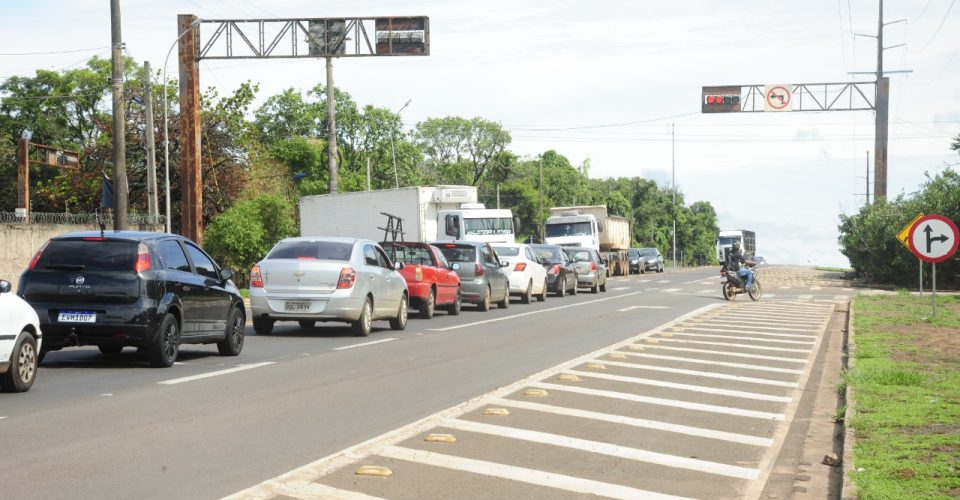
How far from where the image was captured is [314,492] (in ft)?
22.0

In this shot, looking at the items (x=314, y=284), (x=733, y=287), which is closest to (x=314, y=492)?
(x=314, y=284)

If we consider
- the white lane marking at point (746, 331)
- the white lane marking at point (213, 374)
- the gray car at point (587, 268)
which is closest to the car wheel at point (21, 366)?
the white lane marking at point (213, 374)

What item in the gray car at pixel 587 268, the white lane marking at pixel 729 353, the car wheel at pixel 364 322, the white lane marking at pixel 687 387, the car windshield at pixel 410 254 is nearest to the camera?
the white lane marking at pixel 687 387

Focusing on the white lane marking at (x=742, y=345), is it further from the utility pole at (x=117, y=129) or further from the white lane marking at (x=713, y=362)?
the utility pole at (x=117, y=129)

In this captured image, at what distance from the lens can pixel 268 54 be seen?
39.4m

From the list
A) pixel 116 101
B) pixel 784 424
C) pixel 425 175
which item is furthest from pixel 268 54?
pixel 425 175

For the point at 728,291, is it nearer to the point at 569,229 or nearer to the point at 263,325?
the point at 263,325

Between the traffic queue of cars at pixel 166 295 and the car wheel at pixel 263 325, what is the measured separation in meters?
0.02

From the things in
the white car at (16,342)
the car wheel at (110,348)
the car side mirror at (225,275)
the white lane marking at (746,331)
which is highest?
the car side mirror at (225,275)

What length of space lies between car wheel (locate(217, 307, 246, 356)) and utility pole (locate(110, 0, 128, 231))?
411 inches

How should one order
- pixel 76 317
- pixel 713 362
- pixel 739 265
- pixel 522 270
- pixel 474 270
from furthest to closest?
pixel 739 265
pixel 522 270
pixel 474 270
pixel 713 362
pixel 76 317

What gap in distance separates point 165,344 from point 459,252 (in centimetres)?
1507

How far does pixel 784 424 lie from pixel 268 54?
31958 millimetres

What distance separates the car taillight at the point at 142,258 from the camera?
13172mm
